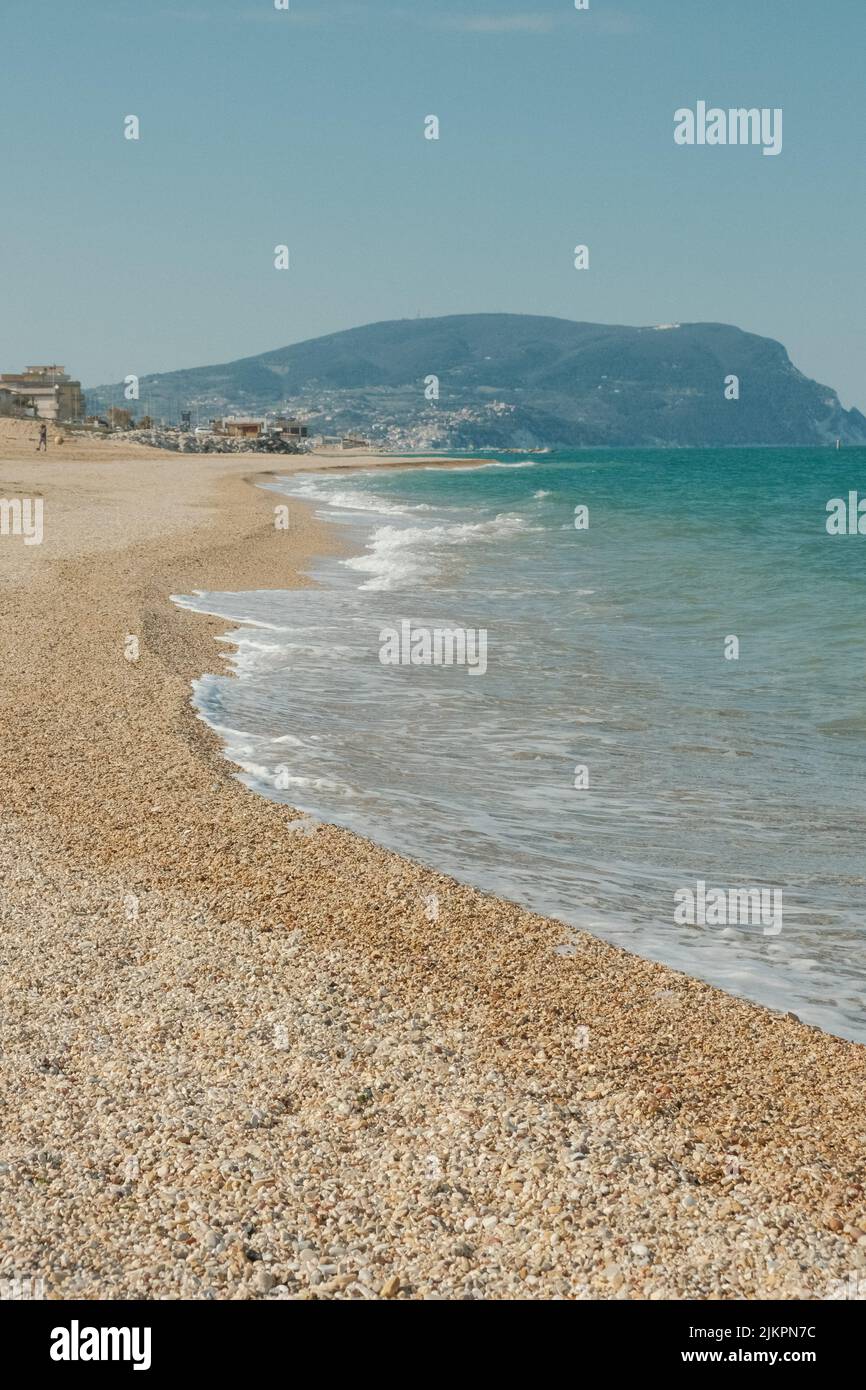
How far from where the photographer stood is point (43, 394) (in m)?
119

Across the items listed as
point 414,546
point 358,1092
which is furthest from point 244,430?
point 358,1092

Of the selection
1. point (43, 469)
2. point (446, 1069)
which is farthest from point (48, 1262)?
point (43, 469)

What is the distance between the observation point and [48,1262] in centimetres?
347

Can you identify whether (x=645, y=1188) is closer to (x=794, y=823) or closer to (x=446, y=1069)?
(x=446, y=1069)

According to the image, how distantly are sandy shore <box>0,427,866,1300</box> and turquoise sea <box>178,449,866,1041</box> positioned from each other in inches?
25.8

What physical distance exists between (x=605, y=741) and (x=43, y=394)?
4670 inches

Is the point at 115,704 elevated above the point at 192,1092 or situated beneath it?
elevated above

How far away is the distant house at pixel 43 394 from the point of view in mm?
111750

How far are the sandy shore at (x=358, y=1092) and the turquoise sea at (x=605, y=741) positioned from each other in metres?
0.66

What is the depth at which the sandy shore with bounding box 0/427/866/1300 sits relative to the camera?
358 cm

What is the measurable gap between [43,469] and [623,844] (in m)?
49.4

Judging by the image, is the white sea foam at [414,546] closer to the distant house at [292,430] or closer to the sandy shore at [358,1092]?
the sandy shore at [358,1092]

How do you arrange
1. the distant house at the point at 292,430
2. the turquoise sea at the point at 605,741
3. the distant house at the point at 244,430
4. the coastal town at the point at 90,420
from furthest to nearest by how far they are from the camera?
the distant house at the point at 292,430
the distant house at the point at 244,430
the coastal town at the point at 90,420
the turquoise sea at the point at 605,741

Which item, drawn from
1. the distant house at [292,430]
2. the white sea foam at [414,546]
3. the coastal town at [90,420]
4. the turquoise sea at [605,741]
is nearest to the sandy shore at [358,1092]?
the turquoise sea at [605,741]
